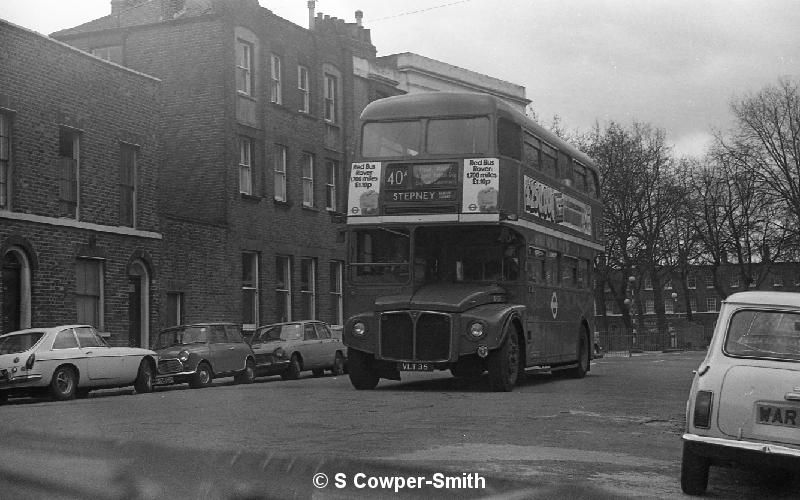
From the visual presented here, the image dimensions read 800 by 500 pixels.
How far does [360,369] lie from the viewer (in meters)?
20.8

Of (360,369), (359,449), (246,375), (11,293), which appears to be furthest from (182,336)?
(359,449)

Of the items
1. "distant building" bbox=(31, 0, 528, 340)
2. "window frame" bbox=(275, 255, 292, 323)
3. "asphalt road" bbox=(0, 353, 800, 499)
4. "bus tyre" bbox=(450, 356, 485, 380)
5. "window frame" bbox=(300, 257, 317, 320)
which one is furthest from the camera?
"window frame" bbox=(300, 257, 317, 320)

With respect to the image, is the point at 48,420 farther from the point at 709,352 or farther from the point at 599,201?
the point at 599,201

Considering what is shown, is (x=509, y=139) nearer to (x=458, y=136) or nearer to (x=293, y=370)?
(x=458, y=136)

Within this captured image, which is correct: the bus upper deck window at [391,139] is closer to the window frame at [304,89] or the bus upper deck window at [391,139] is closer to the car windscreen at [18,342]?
the car windscreen at [18,342]

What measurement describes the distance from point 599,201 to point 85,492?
847 inches

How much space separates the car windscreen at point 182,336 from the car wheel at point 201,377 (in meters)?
0.72

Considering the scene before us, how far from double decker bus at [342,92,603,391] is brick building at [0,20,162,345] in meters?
10.6

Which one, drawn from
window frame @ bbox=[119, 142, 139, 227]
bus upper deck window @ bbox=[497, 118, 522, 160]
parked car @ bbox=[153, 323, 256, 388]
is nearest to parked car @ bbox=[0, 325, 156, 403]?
parked car @ bbox=[153, 323, 256, 388]

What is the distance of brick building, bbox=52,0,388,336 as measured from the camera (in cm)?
3753

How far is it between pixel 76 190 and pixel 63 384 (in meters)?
8.70

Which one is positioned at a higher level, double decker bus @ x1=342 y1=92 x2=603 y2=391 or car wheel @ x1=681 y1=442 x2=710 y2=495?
double decker bus @ x1=342 y1=92 x2=603 y2=391

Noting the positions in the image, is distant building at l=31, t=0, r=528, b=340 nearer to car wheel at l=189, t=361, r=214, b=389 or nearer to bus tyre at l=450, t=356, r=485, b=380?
car wheel at l=189, t=361, r=214, b=389

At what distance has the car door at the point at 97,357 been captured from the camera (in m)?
23.5
